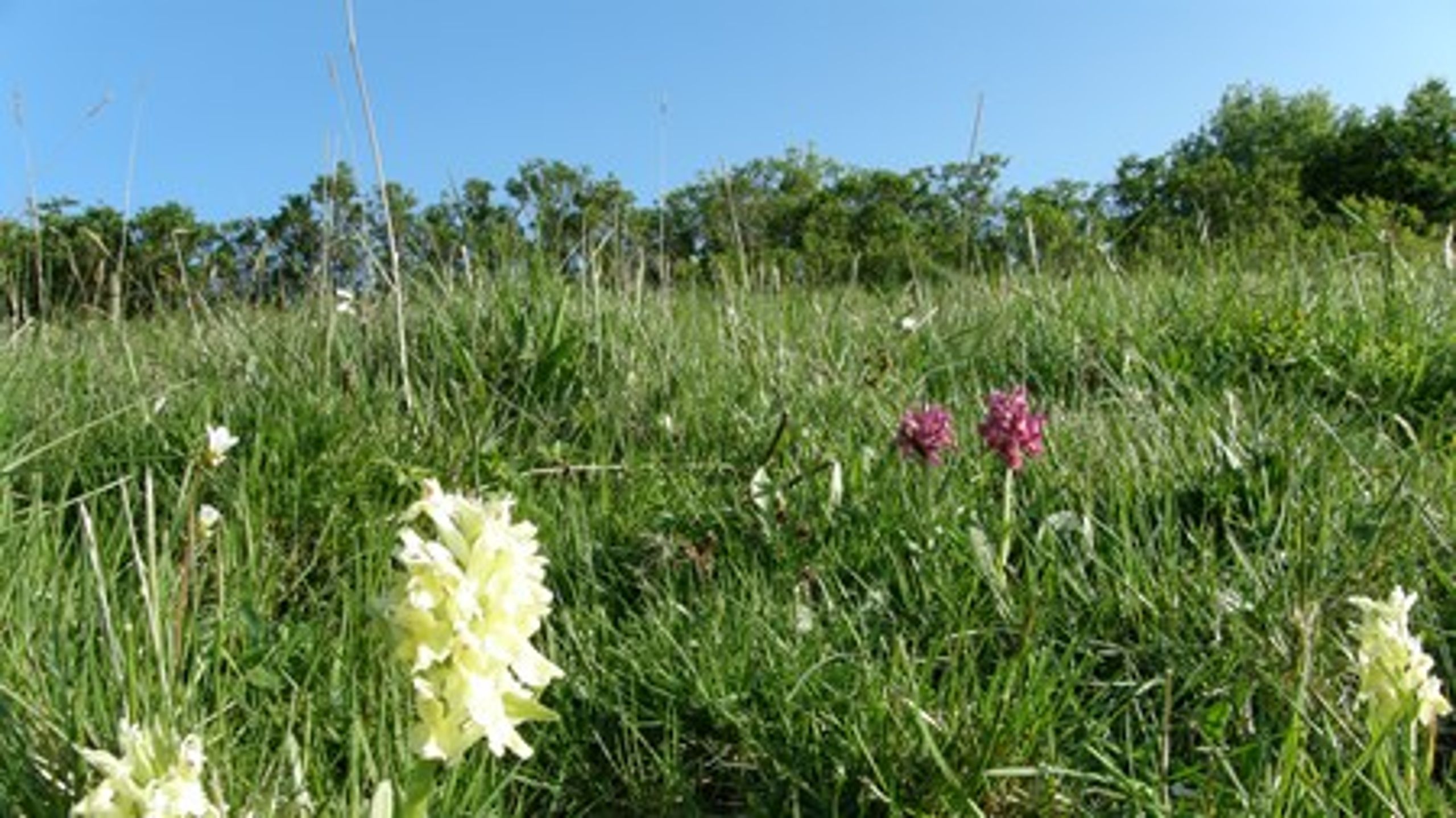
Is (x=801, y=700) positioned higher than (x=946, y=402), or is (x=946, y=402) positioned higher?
(x=946, y=402)

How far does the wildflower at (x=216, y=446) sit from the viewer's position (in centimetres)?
224

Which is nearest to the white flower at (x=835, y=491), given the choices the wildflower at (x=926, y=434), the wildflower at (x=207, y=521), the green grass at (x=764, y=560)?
the green grass at (x=764, y=560)

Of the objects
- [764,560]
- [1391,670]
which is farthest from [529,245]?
[1391,670]

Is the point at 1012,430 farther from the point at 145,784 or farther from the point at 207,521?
the point at 145,784

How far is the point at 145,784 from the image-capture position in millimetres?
992

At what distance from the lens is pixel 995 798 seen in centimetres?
155

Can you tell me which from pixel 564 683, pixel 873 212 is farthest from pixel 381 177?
pixel 873 212

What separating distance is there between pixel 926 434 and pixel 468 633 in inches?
54.1

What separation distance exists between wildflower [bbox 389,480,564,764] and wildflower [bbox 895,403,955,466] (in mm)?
1294

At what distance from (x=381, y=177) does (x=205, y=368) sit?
2.67 feet

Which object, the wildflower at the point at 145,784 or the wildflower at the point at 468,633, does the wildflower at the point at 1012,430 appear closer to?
the wildflower at the point at 468,633

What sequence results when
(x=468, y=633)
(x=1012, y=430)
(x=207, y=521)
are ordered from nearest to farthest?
(x=468, y=633) < (x=207, y=521) < (x=1012, y=430)

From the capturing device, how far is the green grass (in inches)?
58.7

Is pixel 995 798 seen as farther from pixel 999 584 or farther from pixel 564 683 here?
pixel 564 683
